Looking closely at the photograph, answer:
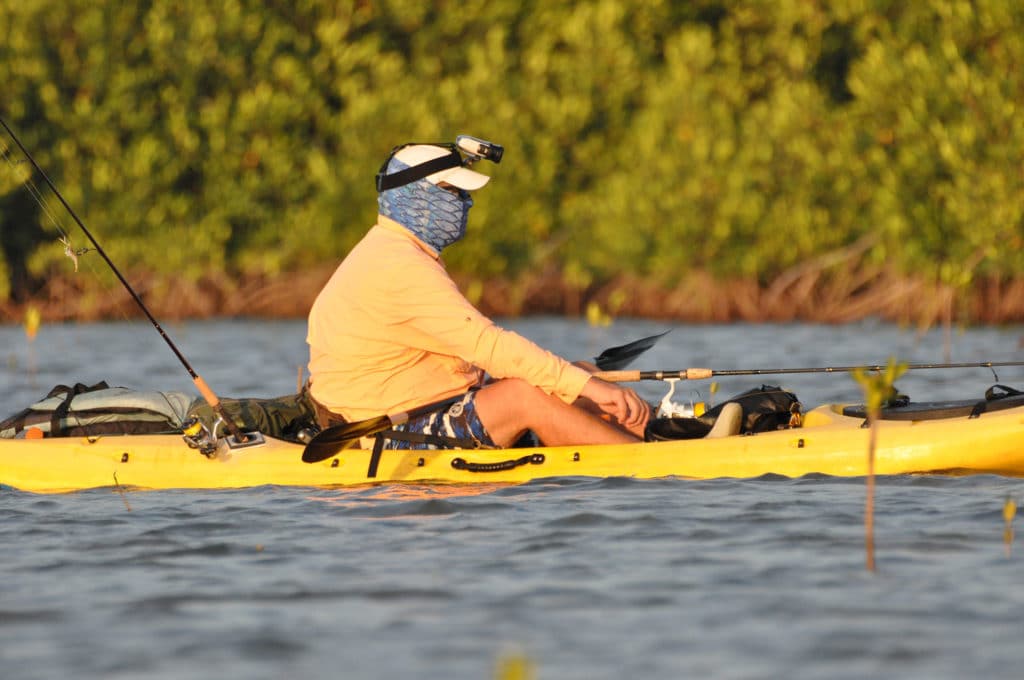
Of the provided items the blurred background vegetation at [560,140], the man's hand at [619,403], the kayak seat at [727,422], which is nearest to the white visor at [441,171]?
the man's hand at [619,403]

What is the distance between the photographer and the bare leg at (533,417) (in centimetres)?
826

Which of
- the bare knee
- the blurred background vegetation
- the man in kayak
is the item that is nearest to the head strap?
the man in kayak

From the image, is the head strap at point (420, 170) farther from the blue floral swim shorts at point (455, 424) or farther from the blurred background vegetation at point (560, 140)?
the blurred background vegetation at point (560, 140)

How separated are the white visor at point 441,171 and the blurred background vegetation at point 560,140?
1629 cm

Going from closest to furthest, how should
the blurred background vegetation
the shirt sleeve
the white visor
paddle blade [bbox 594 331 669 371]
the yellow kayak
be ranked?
the shirt sleeve, the white visor, the yellow kayak, paddle blade [bbox 594 331 669 371], the blurred background vegetation

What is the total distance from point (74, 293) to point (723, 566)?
2309cm

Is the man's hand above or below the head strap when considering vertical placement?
below

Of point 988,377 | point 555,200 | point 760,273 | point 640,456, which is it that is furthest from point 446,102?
point 640,456

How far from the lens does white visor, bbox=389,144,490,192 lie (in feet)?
26.8

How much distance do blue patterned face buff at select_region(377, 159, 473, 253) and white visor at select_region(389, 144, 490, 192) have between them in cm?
3

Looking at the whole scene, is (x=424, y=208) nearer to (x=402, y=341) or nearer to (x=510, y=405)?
(x=402, y=341)

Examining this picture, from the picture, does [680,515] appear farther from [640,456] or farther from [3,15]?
[3,15]

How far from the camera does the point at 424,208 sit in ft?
26.9

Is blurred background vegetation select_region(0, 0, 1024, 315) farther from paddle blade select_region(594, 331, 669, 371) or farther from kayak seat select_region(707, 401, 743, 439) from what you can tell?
kayak seat select_region(707, 401, 743, 439)
